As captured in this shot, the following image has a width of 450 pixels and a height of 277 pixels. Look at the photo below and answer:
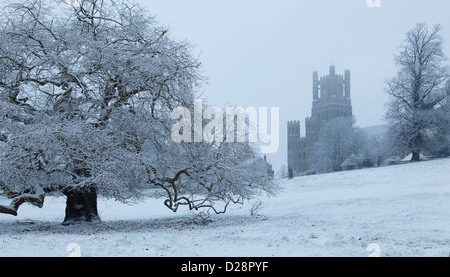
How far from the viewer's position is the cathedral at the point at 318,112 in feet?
307

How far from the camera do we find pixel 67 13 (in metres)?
16.1

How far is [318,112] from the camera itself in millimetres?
101250

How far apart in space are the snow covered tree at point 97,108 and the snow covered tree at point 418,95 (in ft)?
71.0

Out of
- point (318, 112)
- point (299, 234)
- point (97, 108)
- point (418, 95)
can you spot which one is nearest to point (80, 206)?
point (97, 108)

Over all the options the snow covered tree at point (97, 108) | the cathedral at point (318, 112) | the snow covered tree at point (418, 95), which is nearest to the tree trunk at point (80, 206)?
the snow covered tree at point (97, 108)

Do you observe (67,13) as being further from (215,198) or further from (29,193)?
(215,198)

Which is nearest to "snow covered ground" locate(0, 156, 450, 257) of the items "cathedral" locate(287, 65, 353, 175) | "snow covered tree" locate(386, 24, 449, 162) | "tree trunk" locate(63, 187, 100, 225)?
"tree trunk" locate(63, 187, 100, 225)

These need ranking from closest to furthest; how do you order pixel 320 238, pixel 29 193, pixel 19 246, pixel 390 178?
pixel 19 246 → pixel 320 238 → pixel 29 193 → pixel 390 178

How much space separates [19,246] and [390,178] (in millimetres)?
22106

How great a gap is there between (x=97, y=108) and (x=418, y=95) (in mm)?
27106

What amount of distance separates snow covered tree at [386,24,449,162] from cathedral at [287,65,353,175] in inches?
1858

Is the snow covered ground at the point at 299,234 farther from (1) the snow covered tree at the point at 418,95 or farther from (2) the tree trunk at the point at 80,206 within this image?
(1) the snow covered tree at the point at 418,95

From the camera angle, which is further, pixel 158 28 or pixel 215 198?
pixel 215 198
